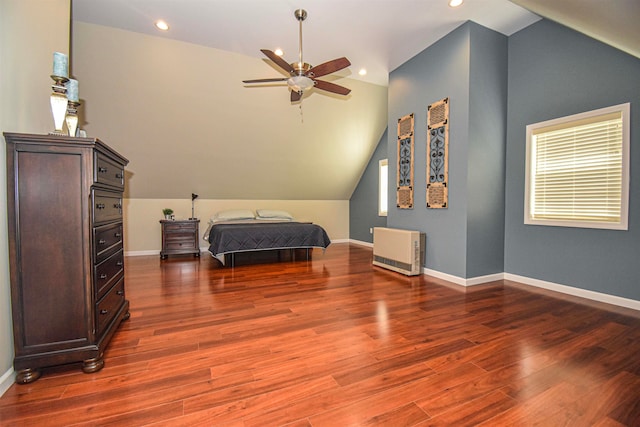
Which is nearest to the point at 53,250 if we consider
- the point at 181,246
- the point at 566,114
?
the point at 181,246

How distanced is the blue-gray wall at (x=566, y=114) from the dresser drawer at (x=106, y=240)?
4.26m

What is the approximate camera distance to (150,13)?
3.11 m

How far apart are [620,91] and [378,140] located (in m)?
3.86

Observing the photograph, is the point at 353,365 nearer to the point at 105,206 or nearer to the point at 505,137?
the point at 105,206

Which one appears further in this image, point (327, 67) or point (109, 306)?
point (327, 67)

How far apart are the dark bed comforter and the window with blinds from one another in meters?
3.07

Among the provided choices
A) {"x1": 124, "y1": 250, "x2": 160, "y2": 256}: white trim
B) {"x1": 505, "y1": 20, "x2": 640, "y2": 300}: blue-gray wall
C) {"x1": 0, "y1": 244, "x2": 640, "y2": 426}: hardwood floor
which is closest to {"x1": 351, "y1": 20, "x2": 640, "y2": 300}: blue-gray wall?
{"x1": 505, "y1": 20, "x2": 640, "y2": 300}: blue-gray wall

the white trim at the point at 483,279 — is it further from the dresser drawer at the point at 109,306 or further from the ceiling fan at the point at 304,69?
the dresser drawer at the point at 109,306

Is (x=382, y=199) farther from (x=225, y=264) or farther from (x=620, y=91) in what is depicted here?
(x=620, y=91)

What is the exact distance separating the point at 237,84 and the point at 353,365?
13.7ft

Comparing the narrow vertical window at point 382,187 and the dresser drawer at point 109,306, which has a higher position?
the narrow vertical window at point 382,187

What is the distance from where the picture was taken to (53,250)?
1.54m

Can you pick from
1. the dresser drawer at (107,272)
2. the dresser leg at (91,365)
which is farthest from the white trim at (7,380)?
the dresser drawer at (107,272)

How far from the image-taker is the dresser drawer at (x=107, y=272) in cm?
172
